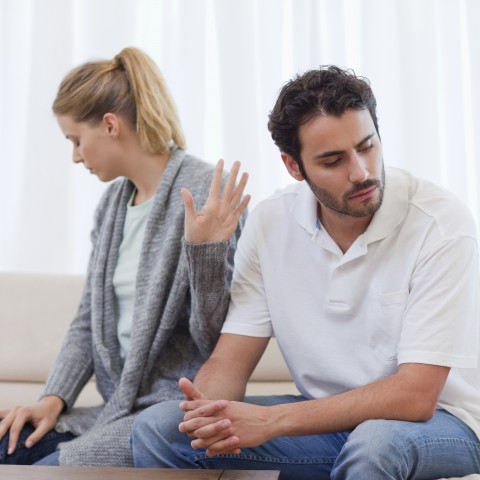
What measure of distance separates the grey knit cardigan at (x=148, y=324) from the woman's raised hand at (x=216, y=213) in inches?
1.1

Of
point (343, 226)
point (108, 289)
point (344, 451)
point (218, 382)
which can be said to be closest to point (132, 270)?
point (108, 289)

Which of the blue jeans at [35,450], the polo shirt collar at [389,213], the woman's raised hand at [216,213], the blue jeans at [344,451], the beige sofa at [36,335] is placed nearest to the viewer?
the blue jeans at [344,451]

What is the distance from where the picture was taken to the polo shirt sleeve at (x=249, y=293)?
1774 millimetres

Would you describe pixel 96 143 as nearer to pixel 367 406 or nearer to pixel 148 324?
pixel 148 324

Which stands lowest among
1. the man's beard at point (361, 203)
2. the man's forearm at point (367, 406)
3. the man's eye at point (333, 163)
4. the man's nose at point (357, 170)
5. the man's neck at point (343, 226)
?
the man's forearm at point (367, 406)

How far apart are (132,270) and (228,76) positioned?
113 cm

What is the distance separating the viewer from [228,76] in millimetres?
2945

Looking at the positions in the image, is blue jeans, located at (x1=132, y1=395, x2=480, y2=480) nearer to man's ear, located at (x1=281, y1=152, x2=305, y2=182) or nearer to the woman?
the woman

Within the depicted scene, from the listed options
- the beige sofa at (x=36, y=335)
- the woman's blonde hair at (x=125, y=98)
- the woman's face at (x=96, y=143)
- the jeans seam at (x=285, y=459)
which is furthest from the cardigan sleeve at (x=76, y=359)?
the jeans seam at (x=285, y=459)

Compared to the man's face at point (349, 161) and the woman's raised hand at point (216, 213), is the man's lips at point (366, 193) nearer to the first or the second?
the man's face at point (349, 161)

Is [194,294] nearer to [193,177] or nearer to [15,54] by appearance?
[193,177]

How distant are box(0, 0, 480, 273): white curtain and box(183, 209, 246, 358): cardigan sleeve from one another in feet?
3.72

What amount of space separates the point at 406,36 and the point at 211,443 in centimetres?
184

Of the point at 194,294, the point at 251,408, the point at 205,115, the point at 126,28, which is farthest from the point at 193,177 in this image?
the point at 126,28
